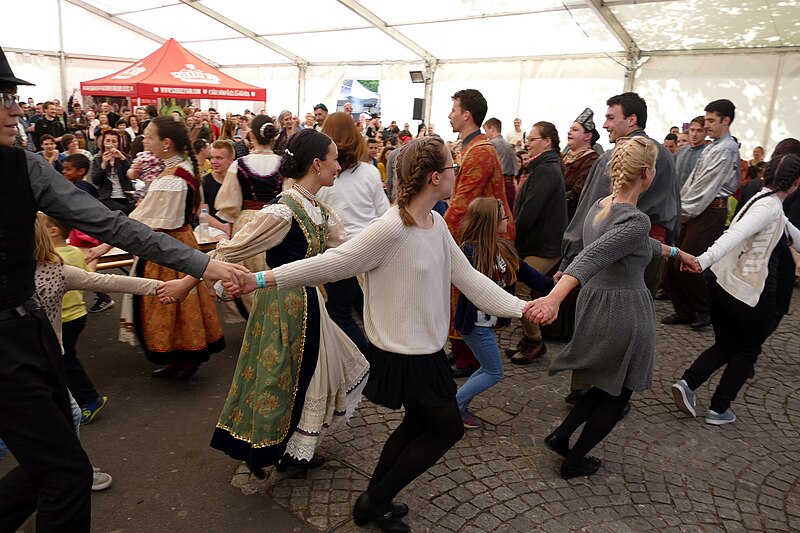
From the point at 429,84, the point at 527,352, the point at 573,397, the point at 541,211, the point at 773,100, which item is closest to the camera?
the point at 573,397

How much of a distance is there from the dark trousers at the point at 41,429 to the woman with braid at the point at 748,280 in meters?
3.54

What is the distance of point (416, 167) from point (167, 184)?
226 cm

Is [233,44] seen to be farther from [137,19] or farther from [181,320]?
[181,320]

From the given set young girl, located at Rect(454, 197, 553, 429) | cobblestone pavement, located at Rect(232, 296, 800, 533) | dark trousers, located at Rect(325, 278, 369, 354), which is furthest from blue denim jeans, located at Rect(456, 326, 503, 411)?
dark trousers, located at Rect(325, 278, 369, 354)

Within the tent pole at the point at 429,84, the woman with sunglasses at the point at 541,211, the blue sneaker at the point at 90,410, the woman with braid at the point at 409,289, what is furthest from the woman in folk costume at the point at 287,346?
the tent pole at the point at 429,84

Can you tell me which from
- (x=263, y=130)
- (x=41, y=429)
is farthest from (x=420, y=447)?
(x=263, y=130)

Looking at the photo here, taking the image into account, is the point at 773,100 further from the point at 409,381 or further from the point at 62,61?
the point at 62,61

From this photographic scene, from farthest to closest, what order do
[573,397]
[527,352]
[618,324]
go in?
[527,352]
[573,397]
[618,324]

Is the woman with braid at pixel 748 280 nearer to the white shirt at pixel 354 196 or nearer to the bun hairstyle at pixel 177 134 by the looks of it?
the white shirt at pixel 354 196

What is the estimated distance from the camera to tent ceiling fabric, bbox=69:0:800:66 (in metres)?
10.7

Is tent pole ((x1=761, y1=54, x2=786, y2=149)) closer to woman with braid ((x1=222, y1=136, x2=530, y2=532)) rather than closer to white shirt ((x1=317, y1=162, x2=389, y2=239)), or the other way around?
white shirt ((x1=317, y1=162, x2=389, y2=239))

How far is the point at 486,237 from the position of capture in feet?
11.7

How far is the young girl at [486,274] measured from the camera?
3.49 metres

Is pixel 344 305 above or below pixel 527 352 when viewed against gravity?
above
